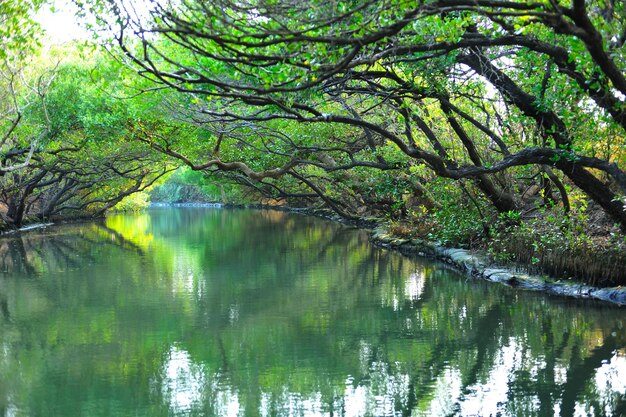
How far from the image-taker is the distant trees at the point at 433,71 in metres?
5.65

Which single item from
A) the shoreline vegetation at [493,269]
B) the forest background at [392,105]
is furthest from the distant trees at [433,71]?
the shoreline vegetation at [493,269]

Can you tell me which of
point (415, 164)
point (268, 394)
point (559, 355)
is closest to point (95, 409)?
point (268, 394)

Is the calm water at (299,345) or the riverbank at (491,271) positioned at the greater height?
the riverbank at (491,271)

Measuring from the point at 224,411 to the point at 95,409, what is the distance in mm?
1298

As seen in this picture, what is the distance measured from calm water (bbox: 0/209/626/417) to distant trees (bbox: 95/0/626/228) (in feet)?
7.67

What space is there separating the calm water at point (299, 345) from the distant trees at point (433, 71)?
2.34 meters

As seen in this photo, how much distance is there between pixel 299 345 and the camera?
8969 mm

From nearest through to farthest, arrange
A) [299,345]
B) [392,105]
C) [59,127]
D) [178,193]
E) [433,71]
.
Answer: [299,345] → [433,71] → [392,105] → [59,127] → [178,193]

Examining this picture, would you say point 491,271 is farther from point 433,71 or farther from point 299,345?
point 299,345

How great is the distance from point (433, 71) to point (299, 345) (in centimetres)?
492

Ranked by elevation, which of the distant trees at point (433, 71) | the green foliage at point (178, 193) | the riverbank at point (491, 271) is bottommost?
the riverbank at point (491, 271)

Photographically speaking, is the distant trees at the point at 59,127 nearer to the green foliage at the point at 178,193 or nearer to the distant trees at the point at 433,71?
the distant trees at the point at 433,71

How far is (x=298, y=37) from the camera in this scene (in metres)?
5.50

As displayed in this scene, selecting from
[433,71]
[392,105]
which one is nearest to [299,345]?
[433,71]
